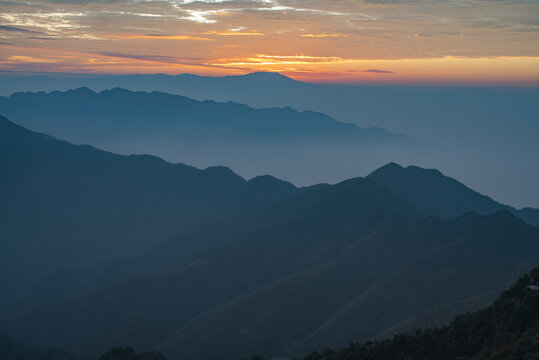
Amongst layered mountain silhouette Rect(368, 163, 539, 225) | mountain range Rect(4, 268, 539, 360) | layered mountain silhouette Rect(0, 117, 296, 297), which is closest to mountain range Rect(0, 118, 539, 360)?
layered mountain silhouette Rect(368, 163, 539, 225)

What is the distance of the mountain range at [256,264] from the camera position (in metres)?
69.0

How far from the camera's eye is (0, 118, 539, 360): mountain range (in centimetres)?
6900

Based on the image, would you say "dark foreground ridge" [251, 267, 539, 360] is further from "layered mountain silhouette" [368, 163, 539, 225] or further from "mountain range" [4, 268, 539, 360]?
"layered mountain silhouette" [368, 163, 539, 225]

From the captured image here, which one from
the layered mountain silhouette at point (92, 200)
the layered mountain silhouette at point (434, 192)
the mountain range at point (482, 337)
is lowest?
the layered mountain silhouette at point (92, 200)

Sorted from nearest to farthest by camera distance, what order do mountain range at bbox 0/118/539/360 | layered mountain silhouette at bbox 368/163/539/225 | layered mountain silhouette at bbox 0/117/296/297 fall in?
1. mountain range at bbox 0/118/539/360
2. layered mountain silhouette at bbox 368/163/539/225
3. layered mountain silhouette at bbox 0/117/296/297

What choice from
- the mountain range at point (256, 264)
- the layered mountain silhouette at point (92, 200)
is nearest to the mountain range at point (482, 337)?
the mountain range at point (256, 264)

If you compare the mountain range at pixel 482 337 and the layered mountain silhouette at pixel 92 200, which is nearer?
the mountain range at pixel 482 337

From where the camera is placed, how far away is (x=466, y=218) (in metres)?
90.6

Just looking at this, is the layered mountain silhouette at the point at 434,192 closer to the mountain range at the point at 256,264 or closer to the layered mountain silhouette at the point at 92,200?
the mountain range at the point at 256,264

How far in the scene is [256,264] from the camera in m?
95.9

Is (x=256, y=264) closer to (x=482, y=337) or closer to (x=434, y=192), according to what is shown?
(x=482, y=337)

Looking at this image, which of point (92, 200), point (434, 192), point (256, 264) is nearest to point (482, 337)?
point (256, 264)

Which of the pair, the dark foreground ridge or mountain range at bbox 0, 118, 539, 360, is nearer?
the dark foreground ridge

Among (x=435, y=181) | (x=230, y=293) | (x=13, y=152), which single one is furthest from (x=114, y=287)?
(x=13, y=152)
